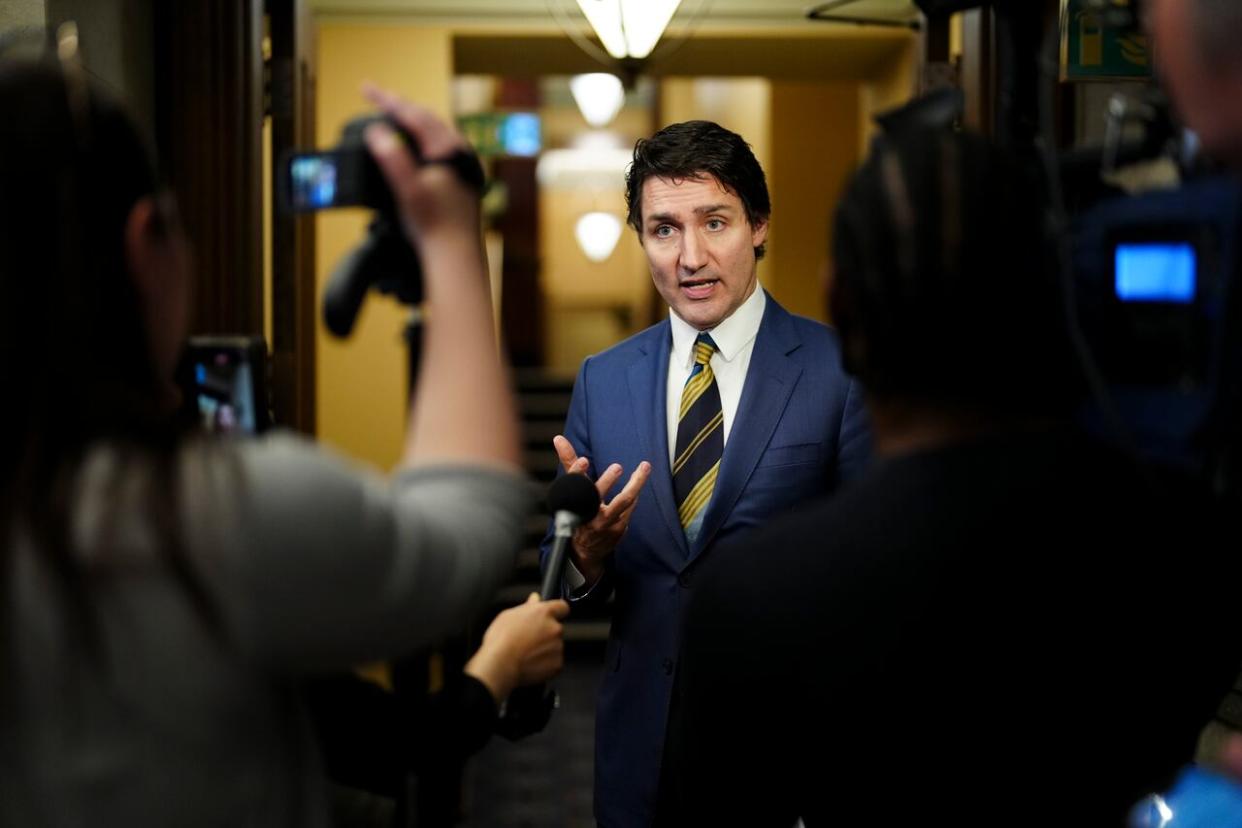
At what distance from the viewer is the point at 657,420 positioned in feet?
6.98

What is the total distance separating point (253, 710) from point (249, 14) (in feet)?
8.87

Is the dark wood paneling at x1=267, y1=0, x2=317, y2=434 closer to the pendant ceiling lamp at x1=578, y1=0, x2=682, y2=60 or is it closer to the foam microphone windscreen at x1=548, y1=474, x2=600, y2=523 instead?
the pendant ceiling lamp at x1=578, y1=0, x2=682, y2=60

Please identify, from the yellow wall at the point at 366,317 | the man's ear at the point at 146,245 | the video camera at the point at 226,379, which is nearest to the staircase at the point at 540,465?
the yellow wall at the point at 366,317

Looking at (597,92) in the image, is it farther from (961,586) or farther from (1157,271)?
(961,586)

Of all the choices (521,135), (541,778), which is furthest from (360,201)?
(521,135)

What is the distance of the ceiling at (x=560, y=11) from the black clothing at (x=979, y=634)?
5485 millimetres

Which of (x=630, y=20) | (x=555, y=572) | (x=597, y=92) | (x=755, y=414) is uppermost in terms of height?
(x=597, y=92)

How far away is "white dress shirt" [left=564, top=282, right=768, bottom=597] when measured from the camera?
215 cm

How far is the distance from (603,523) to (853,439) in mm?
472

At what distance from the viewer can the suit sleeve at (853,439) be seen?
1994 millimetres

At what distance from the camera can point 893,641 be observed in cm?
95

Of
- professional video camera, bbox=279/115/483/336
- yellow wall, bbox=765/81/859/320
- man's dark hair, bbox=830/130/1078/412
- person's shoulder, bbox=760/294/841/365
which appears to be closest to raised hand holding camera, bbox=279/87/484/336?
professional video camera, bbox=279/115/483/336

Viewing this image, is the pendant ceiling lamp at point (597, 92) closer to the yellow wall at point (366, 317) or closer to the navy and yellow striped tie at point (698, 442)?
the yellow wall at point (366, 317)

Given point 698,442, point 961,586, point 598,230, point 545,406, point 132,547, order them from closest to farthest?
point 132,547 < point 961,586 < point 698,442 < point 545,406 < point 598,230
